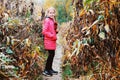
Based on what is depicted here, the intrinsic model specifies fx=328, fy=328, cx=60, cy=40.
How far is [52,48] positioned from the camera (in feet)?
24.2

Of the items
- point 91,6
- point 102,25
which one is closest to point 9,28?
point 91,6

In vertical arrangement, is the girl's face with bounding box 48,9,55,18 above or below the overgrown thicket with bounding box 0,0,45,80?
above

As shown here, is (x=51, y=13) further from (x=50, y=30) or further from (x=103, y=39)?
(x=103, y=39)

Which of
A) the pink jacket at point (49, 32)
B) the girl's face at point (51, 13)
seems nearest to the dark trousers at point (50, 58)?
the pink jacket at point (49, 32)

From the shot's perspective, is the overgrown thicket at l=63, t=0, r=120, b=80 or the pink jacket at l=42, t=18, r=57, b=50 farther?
the pink jacket at l=42, t=18, r=57, b=50

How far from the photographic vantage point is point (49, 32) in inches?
288

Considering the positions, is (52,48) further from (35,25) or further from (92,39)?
(35,25)

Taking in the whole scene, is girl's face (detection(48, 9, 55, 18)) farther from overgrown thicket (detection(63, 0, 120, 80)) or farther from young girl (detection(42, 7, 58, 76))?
overgrown thicket (detection(63, 0, 120, 80))

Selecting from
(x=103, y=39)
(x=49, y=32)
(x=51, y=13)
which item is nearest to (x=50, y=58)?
(x=49, y=32)

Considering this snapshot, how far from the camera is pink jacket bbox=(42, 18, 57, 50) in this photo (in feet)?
23.9

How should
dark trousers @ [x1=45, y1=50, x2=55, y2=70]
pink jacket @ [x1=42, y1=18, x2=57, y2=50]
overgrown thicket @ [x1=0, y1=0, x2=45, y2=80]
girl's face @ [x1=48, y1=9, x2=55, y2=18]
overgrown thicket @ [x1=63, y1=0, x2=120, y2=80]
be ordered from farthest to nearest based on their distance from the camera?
dark trousers @ [x1=45, y1=50, x2=55, y2=70] → pink jacket @ [x1=42, y1=18, x2=57, y2=50] → girl's face @ [x1=48, y1=9, x2=55, y2=18] → overgrown thicket @ [x1=0, y1=0, x2=45, y2=80] → overgrown thicket @ [x1=63, y1=0, x2=120, y2=80]

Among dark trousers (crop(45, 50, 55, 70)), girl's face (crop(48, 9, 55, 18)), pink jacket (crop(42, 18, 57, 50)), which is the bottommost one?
dark trousers (crop(45, 50, 55, 70))

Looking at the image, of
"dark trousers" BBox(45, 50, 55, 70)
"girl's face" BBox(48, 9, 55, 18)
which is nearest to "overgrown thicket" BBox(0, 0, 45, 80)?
"dark trousers" BBox(45, 50, 55, 70)

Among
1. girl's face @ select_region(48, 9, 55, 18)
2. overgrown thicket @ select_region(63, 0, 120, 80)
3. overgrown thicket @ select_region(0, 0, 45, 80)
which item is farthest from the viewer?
girl's face @ select_region(48, 9, 55, 18)
